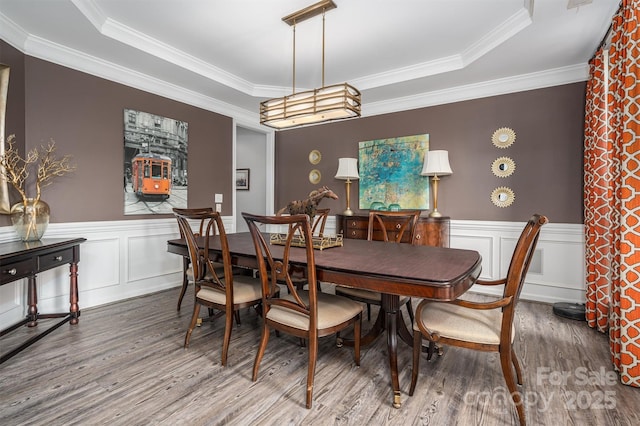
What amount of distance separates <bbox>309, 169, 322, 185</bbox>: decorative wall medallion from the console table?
10.3 feet

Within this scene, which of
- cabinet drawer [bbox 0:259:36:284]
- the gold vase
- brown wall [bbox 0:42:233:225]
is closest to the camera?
cabinet drawer [bbox 0:259:36:284]

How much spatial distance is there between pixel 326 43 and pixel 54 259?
9.99 ft

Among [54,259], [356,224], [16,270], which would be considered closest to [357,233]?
[356,224]

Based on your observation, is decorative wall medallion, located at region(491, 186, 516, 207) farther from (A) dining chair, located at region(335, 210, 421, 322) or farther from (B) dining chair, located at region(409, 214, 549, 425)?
(B) dining chair, located at region(409, 214, 549, 425)

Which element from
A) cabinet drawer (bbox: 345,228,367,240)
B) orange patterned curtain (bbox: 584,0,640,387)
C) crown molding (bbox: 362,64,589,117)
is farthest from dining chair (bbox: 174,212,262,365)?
crown molding (bbox: 362,64,589,117)

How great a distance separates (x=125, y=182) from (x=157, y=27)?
162cm

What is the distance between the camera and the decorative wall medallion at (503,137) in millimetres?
3623

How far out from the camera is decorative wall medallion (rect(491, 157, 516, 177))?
11.9ft

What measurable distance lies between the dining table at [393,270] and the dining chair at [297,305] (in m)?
0.07

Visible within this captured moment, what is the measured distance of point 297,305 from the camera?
1770mm

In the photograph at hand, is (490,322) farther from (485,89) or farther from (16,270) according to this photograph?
(485,89)

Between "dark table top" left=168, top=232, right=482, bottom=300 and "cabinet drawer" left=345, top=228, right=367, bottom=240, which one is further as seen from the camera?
"cabinet drawer" left=345, top=228, right=367, bottom=240

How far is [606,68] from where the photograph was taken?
281 cm

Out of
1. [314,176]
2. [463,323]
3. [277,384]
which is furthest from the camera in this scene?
[314,176]
